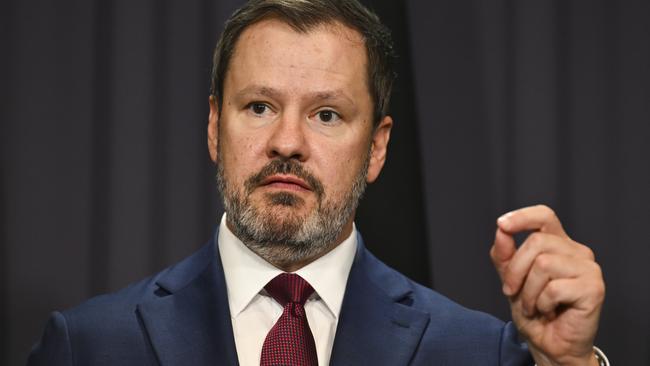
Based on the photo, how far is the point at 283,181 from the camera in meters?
1.48

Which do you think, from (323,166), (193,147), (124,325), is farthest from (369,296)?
(193,147)

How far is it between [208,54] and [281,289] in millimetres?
785

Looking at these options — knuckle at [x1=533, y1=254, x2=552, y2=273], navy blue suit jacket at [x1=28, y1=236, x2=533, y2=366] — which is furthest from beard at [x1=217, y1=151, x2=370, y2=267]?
knuckle at [x1=533, y1=254, x2=552, y2=273]

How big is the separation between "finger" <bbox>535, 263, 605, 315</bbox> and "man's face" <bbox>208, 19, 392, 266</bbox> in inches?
18.4

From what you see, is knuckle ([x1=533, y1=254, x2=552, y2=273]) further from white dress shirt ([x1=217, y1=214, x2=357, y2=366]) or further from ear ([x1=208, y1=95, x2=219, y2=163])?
ear ([x1=208, y1=95, x2=219, y2=163])

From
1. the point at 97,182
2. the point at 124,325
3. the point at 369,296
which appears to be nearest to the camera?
the point at 124,325

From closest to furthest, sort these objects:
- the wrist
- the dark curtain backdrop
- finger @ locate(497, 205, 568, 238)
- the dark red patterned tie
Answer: finger @ locate(497, 205, 568, 238), the wrist, the dark red patterned tie, the dark curtain backdrop

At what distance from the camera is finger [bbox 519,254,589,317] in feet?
3.87

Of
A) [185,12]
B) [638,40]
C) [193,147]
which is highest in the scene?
[185,12]

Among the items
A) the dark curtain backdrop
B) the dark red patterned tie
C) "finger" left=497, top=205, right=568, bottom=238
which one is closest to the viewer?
"finger" left=497, top=205, right=568, bottom=238

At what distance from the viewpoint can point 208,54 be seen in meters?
2.07

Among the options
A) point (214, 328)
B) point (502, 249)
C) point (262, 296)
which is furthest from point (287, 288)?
point (502, 249)

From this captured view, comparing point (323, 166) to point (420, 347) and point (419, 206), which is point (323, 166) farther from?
point (419, 206)

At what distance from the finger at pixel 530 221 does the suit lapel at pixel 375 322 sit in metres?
0.40
